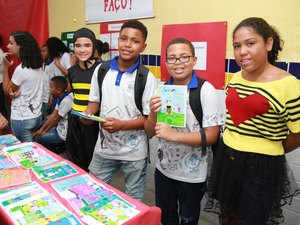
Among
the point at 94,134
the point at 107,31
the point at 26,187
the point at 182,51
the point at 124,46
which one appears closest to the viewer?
the point at 26,187

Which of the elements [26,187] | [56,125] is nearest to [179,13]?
[26,187]

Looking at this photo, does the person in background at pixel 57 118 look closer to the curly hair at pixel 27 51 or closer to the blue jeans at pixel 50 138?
the blue jeans at pixel 50 138

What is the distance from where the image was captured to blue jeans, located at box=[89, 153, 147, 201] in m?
1.88

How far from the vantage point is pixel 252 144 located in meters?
1.37

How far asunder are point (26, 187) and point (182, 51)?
1138 millimetres

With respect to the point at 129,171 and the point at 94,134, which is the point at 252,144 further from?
the point at 94,134

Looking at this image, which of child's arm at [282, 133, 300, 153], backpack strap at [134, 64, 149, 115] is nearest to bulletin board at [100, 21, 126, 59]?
backpack strap at [134, 64, 149, 115]

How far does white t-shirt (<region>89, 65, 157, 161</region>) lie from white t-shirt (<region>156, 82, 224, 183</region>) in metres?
0.20

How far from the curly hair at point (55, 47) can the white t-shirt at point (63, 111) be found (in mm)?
1171

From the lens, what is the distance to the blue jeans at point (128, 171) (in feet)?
6.18

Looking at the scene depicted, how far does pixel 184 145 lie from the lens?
5.45 feet

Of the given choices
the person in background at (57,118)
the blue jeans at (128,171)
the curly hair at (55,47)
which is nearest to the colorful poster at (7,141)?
the blue jeans at (128,171)

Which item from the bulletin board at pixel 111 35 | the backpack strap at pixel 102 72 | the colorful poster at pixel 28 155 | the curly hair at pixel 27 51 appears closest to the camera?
the colorful poster at pixel 28 155

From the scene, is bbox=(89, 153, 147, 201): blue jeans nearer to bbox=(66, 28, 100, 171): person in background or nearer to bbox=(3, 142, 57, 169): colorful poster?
bbox=(3, 142, 57, 169): colorful poster
